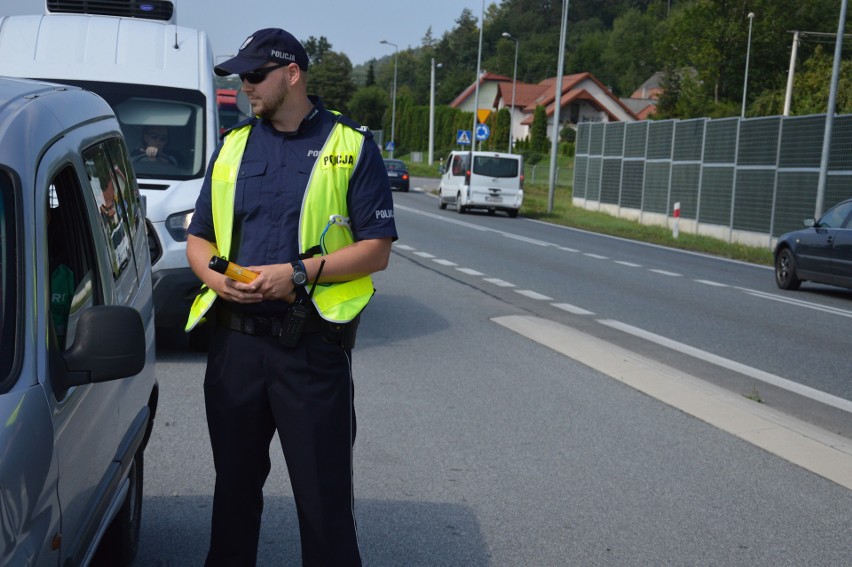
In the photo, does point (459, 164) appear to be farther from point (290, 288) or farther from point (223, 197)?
point (290, 288)

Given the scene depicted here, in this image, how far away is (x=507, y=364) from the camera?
31.4 feet

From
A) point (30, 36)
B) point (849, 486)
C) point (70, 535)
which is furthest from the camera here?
point (30, 36)

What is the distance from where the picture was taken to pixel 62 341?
3.34 metres

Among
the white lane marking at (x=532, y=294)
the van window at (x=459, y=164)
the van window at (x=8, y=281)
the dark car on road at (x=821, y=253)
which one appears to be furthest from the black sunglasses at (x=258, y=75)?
the van window at (x=459, y=164)

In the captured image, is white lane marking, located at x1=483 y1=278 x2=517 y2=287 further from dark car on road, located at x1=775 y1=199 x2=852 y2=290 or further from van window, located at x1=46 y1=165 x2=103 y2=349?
van window, located at x1=46 y1=165 x2=103 y2=349

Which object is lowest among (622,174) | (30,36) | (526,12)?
(622,174)

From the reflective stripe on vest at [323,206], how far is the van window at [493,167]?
3419 centimetres

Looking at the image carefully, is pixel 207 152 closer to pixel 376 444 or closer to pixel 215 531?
pixel 376 444

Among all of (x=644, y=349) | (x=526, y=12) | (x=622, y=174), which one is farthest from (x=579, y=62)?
(x=644, y=349)

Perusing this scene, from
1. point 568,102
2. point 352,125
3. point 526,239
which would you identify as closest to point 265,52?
point 352,125

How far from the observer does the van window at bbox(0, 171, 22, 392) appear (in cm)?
284

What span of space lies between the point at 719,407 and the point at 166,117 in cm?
513

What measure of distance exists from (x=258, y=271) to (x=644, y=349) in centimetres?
774

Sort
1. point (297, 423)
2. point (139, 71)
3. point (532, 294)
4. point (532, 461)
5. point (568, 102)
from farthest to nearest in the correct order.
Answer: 1. point (568, 102)
2. point (532, 294)
3. point (139, 71)
4. point (532, 461)
5. point (297, 423)
